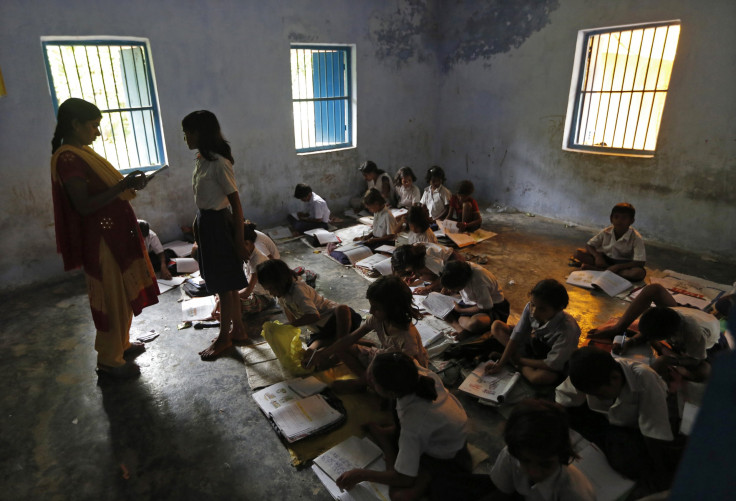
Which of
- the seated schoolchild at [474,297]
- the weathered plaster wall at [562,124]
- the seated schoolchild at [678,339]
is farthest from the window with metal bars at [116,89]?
the seated schoolchild at [678,339]

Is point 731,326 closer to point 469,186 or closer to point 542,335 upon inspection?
point 542,335

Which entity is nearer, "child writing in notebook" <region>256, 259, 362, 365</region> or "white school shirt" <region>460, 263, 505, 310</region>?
"child writing in notebook" <region>256, 259, 362, 365</region>

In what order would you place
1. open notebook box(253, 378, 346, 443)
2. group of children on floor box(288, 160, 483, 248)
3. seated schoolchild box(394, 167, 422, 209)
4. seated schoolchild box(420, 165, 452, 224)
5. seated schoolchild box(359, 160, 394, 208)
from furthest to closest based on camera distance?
seated schoolchild box(359, 160, 394, 208)
seated schoolchild box(394, 167, 422, 209)
seated schoolchild box(420, 165, 452, 224)
group of children on floor box(288, 160, 483, 248)
open notebook box(253, 378, 346, 443)

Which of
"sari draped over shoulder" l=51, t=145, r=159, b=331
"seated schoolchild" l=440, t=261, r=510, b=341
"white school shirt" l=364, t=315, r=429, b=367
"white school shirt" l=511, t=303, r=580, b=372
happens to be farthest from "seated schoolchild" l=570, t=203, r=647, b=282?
"sari draped over shoulder" l=51, t=145, r=159, b=331

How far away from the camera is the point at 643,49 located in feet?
16.7

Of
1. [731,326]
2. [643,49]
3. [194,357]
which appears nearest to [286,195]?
[194,357]

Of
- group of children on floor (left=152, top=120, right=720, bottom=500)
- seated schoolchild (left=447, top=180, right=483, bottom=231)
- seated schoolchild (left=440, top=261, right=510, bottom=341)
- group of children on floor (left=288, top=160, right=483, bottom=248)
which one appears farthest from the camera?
seated schoolchild (left=447, top=180, right=483, bottom=231)

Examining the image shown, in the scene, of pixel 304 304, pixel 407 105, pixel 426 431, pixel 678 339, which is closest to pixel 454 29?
pixel 407 105

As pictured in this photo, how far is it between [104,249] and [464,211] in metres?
3.87

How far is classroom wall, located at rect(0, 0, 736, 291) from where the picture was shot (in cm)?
421

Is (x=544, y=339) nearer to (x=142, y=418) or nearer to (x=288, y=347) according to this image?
(x=288, y=347)

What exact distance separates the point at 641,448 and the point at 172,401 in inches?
99.2

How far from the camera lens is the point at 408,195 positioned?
20.1ft

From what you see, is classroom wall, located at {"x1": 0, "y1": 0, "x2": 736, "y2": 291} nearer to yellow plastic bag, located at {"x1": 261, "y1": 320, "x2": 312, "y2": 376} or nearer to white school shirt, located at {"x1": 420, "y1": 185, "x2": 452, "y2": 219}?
white school shirt, located at {"x1": 420, "y1": 185, "x2": 452, "y2": 219}
